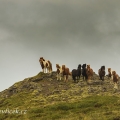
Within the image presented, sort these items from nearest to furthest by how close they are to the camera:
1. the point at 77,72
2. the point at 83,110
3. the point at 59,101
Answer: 1. the point at 83,110
2. the point at 59,101
3. the point at 77,72

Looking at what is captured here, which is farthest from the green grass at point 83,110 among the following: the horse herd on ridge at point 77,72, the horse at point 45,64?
the horse at point 45,64

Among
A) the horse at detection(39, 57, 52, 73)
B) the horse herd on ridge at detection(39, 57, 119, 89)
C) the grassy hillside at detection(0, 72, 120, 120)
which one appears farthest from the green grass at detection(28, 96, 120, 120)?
the horse at detection(39, 57, 52, 73)

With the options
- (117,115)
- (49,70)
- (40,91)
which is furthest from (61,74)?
(117,115)

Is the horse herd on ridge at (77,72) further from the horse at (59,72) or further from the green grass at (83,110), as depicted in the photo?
the green grass at (83,110)

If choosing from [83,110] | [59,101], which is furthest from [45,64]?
[83,110]

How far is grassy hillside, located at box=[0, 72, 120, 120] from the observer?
2995 centimetres

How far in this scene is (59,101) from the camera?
1519 inches

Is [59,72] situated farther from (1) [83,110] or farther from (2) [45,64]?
(1) [83,110]

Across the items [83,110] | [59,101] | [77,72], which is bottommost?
[83,110]

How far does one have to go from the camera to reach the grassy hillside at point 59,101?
29953 mm

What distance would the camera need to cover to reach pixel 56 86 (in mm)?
47469

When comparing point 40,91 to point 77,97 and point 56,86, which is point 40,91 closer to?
point 56,86

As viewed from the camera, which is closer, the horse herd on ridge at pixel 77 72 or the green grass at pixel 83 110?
the green grass at pixel 83 110

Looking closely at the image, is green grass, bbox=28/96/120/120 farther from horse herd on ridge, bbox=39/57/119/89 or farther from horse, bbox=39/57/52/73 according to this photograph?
horse, bbox=39/57/52/73
